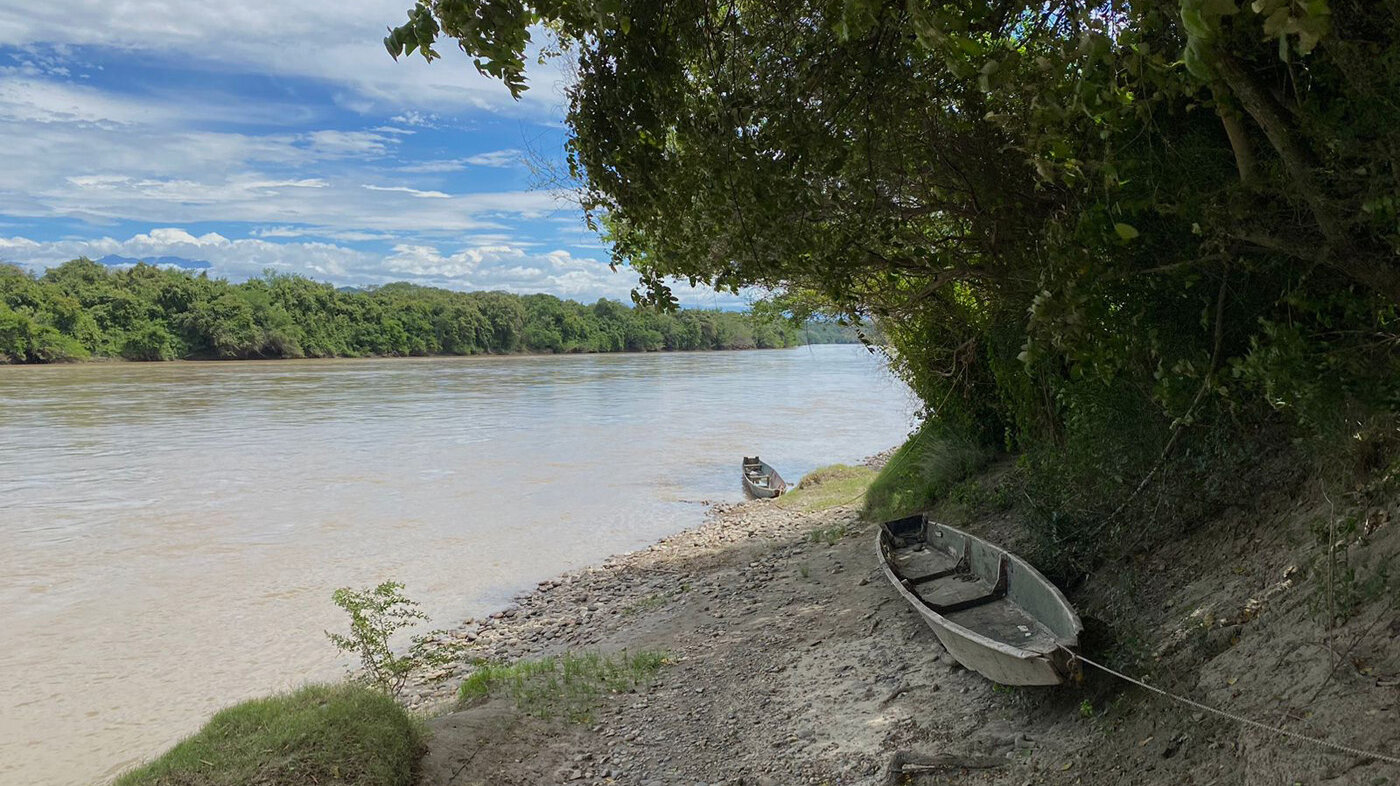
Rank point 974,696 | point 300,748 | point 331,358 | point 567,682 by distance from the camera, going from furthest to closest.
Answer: point 331,358, point 567,682, point 974,696, point 300,748

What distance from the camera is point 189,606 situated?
13617mm

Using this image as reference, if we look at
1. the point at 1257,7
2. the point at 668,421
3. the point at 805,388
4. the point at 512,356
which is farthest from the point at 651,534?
the point at 512,356

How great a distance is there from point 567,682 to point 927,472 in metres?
5.72

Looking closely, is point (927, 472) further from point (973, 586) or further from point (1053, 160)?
point (1053, 160)

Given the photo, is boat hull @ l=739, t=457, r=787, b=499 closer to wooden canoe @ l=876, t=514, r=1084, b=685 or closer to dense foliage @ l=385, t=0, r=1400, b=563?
wooden canoe @ l=876, t=514, r=1084, b=685

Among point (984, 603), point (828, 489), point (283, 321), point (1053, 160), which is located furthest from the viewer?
point (283, 321)

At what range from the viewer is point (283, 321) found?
86.4 metres

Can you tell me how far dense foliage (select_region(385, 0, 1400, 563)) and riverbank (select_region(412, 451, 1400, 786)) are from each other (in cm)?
86

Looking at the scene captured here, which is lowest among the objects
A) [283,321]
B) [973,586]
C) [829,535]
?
[829,535]

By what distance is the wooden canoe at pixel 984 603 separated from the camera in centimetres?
525

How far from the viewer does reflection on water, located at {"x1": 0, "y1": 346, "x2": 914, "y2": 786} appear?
10719mm

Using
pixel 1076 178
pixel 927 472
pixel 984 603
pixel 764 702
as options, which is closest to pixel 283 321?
pixel 927 472

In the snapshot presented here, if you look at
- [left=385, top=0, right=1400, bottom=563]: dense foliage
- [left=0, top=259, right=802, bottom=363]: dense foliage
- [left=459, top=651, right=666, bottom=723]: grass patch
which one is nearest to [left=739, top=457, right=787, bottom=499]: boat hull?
[left=459, top=651, right=666, bottom=723]: grass patch

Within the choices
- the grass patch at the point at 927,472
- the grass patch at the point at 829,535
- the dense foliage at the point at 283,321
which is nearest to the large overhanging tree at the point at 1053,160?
the grass patch at the point at 927,472
